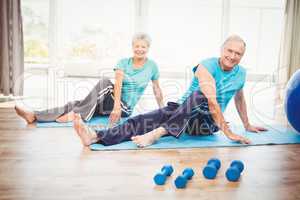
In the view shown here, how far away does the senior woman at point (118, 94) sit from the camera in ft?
8.80

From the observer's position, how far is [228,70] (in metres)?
2.35

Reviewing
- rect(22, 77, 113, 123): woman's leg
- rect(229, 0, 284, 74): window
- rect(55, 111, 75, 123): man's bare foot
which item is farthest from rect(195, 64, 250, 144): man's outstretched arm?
rect(229, 0, 284, 74): window

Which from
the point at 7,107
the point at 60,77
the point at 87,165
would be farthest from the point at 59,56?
the point at 87,165

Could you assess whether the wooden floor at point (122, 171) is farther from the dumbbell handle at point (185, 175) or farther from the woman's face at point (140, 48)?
the woman's face at point (140, 48)

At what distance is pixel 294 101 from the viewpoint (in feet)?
7.45

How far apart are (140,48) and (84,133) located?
2.89 feet

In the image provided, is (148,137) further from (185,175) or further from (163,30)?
(163,30)

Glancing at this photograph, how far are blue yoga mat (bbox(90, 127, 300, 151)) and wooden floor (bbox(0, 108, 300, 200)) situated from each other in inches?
2.9

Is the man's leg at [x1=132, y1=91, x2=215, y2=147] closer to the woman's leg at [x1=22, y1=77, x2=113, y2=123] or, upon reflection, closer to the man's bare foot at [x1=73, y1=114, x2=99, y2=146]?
the man's bare foot at [x1=73, y1=114, x2=99, y2=146]

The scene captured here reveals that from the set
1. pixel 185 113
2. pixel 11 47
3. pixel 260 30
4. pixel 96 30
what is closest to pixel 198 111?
pixel 185 113

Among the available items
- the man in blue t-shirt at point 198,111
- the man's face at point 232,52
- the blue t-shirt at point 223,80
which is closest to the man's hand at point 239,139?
the man in blue t-shirt at point 198,111

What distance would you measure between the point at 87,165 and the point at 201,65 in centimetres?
99

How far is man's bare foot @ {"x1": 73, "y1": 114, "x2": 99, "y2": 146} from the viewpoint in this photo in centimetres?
205

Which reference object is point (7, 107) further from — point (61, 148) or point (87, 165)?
point (87, 165)
